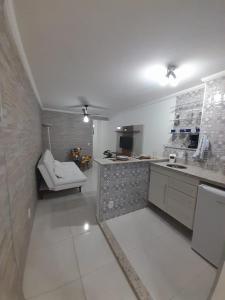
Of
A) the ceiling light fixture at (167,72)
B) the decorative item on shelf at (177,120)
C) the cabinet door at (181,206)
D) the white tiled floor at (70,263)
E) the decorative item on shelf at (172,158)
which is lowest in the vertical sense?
the white tiled floor at (70,263)

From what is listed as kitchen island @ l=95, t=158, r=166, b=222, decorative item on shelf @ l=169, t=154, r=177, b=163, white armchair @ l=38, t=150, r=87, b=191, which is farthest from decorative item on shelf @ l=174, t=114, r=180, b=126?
white armchair @ l=38, t=150, r=87, b=191

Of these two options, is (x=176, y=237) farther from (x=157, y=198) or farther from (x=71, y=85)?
(x=71, y=85)

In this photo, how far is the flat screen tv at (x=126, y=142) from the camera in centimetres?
397

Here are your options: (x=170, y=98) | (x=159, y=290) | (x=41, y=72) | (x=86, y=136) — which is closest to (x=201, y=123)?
(x=170, y=98)

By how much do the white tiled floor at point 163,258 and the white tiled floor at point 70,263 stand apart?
24 centimetres

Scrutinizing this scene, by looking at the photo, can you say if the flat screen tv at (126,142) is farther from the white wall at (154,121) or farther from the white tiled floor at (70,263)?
the white tiled floor at (70,263)

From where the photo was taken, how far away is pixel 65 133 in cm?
511

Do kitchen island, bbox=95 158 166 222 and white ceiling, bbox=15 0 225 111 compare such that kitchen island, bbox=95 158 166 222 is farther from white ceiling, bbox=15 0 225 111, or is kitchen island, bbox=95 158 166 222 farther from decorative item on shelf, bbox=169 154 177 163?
white ceiling, bbox=15 0 225 111

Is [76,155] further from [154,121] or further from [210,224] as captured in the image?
[210,224]

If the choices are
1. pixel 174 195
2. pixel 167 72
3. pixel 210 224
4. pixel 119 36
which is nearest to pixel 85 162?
pixel 174 195

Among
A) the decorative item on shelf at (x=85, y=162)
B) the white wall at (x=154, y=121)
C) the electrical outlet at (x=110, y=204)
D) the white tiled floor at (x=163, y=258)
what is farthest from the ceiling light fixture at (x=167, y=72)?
the decorative item on shelf at (x=85, y=162)

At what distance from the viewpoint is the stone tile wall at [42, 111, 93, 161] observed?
15.8ft

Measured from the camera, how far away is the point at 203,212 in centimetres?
160

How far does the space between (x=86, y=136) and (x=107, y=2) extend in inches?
189
